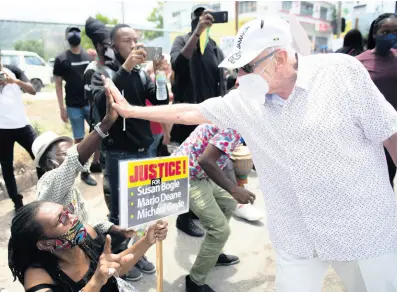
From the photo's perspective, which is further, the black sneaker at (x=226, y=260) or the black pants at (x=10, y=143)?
the black pants at (x=10, y=143)

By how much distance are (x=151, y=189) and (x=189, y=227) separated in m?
2.03

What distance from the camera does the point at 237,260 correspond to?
3.34m

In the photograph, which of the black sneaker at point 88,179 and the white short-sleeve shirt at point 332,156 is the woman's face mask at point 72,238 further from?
the black sneaker at point 88,179

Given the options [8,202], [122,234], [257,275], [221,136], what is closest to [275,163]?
[221,136]

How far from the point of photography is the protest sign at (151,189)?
181 cm

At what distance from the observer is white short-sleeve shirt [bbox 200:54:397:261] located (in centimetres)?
157

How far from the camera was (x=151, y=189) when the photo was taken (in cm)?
191

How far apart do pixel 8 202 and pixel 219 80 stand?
9.55 ft

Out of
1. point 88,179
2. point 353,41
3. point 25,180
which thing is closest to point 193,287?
point 88,179

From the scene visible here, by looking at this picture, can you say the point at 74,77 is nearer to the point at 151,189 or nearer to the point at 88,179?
the point at 88,179

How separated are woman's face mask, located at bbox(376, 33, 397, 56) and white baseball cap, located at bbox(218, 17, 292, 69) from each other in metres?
1.94

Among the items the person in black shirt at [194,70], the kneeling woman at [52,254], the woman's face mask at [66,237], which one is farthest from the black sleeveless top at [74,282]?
the person in black shirt at [194,70]

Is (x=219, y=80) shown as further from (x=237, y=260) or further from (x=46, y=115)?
(x=46, y=115)

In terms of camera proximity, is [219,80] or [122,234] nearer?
[122,234]
